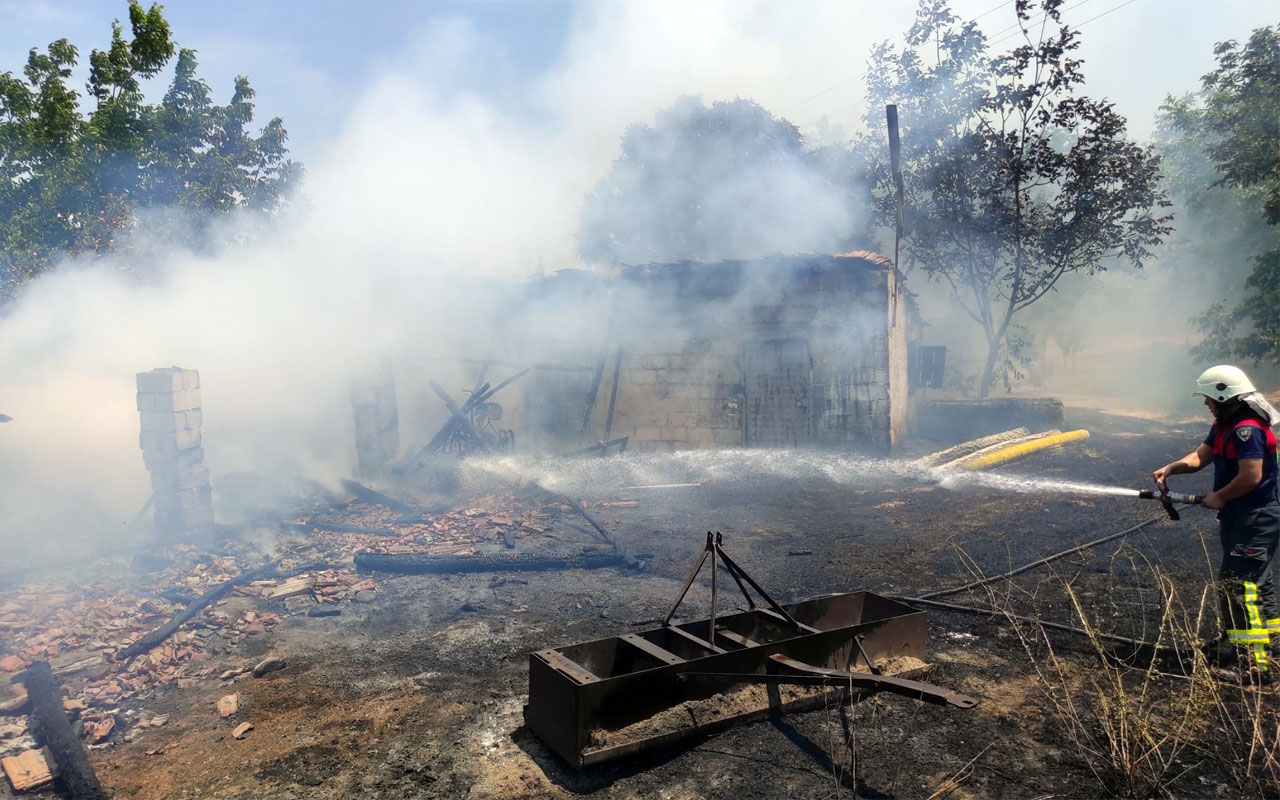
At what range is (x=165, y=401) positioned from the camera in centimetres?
845

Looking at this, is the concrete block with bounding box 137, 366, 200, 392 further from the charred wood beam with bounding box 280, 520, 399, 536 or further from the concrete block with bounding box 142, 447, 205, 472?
the charred wood beam with bounding box 280, 520, 399, 536

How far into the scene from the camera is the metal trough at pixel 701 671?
12.4 feet

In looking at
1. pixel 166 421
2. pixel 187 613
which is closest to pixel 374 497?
pixel 166 421

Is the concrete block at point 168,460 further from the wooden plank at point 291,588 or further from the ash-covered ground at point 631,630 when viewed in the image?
the wooden plank at point 291,588

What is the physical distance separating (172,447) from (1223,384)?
32.2ft

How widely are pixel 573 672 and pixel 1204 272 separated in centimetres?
3739

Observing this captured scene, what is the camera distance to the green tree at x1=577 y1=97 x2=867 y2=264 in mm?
21594

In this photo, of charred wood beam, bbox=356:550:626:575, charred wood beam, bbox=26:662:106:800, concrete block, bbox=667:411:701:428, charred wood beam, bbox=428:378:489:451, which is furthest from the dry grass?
charred wood beam, bbox=428:378:489:451

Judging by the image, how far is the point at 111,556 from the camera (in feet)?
26.3

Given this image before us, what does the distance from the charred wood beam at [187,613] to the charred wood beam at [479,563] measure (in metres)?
0.95

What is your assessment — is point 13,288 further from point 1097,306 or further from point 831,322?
point 1097,306

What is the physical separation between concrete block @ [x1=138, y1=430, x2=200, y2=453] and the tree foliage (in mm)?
5313

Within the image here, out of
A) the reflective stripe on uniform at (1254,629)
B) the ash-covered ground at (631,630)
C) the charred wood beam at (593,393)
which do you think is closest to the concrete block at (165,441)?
the ash-covered ground at (631,630)

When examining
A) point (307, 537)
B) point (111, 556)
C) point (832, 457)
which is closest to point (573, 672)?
point (307, 537)
